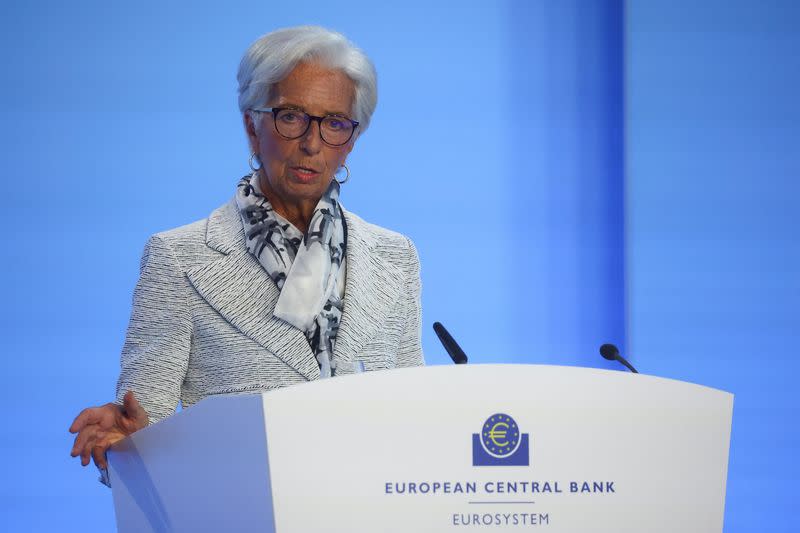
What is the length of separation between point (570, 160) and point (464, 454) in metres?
2.29

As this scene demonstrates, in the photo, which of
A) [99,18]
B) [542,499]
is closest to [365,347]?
[542,499]

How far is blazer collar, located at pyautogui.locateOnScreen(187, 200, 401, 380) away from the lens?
5.22 ft

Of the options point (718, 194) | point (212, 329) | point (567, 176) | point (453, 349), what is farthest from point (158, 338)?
point (718, 194)

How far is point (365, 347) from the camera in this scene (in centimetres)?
167

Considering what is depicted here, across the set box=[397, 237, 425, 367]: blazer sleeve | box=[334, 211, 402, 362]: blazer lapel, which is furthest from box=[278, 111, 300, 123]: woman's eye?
box=[397, 237, 425, 367]: blazer sleeve

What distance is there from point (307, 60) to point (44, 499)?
1.76 meters

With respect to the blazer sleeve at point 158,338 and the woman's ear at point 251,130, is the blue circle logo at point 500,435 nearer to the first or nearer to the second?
the blazer sleeve at point 158,338

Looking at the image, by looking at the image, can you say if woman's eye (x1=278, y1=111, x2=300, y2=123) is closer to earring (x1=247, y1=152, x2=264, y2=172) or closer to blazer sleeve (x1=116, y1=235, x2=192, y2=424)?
earring (x1=247, y1=152, x2=264, y2=172)

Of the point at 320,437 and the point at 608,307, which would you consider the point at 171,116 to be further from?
the point at 320,437

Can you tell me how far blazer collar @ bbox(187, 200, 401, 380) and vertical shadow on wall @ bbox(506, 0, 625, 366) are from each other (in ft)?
4.43

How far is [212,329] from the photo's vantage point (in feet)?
5.21

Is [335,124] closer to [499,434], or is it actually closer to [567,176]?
[499,434]

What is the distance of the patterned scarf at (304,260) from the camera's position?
1604mm

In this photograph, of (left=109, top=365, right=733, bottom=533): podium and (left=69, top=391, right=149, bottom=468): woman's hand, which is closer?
(left=109, top=365, right=733, bottom=533): podium
